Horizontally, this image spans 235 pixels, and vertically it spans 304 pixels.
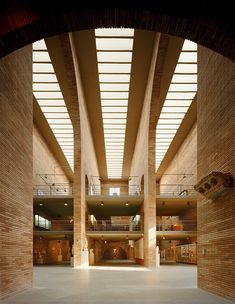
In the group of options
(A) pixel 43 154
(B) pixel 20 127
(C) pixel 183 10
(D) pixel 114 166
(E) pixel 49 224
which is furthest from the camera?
(D) pixel 114 166

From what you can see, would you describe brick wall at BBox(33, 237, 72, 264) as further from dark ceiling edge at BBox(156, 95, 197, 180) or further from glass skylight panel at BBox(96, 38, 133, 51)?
glass skylight panel at BBox(96, 38, 133, 51)

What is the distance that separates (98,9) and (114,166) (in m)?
42.2

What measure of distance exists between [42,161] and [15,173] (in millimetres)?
23242

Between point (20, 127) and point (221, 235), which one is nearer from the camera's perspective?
point (221, 235)

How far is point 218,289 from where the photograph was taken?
35.1ft

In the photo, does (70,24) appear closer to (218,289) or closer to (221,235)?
(221,235)

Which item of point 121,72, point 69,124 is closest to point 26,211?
point 121,72

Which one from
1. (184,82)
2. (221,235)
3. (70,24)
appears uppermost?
(184,82)

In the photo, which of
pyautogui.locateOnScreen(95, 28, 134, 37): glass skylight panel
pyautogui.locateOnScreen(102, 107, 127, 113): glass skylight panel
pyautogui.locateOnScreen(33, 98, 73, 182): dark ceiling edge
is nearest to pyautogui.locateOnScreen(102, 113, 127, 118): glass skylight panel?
pyautogui.locateOnScreen(102, 107, 127, 113): glass skylight panel

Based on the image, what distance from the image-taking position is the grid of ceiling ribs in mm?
19484

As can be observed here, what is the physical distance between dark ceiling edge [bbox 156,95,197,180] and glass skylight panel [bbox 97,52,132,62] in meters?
6.69

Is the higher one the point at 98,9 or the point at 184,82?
the point at 184,82

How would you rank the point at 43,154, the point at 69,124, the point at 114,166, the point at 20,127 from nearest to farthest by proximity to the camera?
the point at 20,127, the point at 69,124, the point at 43,154, the point at 114,166

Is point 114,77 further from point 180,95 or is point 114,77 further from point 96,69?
point 180,95
